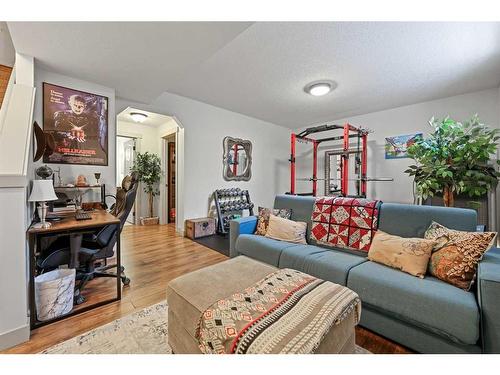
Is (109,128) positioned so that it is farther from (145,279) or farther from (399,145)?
(399,145)

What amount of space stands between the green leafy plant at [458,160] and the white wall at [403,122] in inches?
76.8

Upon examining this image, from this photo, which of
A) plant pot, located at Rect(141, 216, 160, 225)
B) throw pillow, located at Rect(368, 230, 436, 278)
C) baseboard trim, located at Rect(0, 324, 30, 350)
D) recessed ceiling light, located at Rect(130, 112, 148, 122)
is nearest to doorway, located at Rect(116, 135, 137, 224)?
plant pot, located at Rect(141, 216, 160, 225)

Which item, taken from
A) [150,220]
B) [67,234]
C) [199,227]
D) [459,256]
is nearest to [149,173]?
[150,220]

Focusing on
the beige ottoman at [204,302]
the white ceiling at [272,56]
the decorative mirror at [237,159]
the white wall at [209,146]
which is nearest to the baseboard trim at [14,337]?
the beige ottoman at [204,302]

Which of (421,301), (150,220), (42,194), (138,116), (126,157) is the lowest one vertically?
(150,220)

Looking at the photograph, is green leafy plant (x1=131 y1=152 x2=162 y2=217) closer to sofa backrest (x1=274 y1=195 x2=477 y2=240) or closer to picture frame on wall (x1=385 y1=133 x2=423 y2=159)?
sofa backrest (x1=274 y1=195 x2=477 y2=240)

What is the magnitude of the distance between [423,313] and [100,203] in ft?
11.2

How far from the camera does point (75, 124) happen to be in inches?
104

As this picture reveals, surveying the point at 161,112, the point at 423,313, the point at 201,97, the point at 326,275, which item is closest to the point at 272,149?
the point at 201,97

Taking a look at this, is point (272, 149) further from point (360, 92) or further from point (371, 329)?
point (371, 329)

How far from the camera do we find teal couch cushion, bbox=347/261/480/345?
1.15 meters

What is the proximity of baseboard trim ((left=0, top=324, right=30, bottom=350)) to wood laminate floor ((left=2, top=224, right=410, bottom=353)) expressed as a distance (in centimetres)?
4

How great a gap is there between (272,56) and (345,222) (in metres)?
2.07

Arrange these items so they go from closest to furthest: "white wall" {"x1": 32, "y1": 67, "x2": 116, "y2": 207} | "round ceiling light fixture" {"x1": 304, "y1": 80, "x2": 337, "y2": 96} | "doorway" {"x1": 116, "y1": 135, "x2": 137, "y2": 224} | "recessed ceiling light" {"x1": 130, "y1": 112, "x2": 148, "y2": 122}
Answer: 1. "white wall" {"x1": 32, "y1": 67, "x2": 116, "y2": 207}
2. "round ceiling light fixture" {"x1": 304, "y1": 80, "x2": 337, "y2": 96}
3. "recessed ceiling light" {"x1": 130, "y1": 112, "x2": 148, "y2": 122}
4. "doorway" {"x1": 116, "y1": 135, "x2": 137, "y2": 224}
